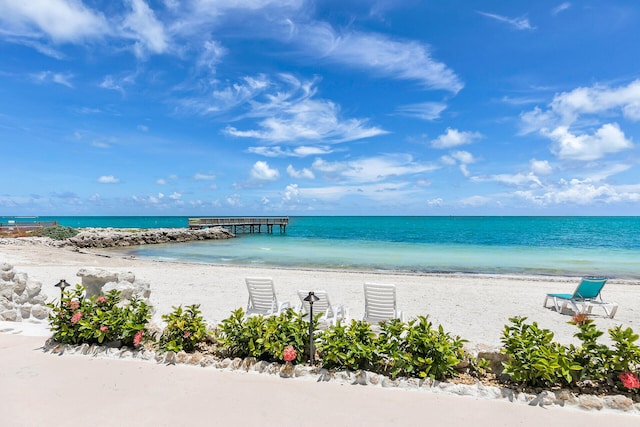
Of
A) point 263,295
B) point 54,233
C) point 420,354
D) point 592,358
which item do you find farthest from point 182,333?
point 54,233

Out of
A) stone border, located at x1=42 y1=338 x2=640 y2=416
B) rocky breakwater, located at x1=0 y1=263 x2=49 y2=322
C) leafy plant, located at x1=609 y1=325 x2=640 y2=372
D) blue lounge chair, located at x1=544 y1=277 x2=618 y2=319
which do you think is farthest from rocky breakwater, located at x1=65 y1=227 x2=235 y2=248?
leafy plant, located at x1=609 y1=325 x2=640 y2=372

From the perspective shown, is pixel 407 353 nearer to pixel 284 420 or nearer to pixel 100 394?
pixel 284 420

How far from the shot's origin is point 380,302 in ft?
20.6

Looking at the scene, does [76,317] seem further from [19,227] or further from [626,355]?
[19,227]

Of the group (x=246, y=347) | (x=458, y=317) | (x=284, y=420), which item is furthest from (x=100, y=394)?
(x=458, y=317)

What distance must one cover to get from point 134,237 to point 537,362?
36.5 meters

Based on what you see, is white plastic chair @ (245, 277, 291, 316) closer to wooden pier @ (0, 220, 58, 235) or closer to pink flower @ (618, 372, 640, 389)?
pink flower @ (618, 372, 640, 389)

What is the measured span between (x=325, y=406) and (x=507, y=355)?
6.85 ft

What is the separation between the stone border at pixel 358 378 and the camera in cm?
353

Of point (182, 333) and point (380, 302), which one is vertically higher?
point (380, 302)

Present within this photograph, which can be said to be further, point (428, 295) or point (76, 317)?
point (428, 295)

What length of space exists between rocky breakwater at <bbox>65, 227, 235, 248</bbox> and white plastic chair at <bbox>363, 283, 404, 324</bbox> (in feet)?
103

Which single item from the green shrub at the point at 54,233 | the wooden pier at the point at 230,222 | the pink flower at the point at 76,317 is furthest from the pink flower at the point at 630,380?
the wooden pier at the point at 230,222

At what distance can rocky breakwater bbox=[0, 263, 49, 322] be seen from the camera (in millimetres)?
6584
